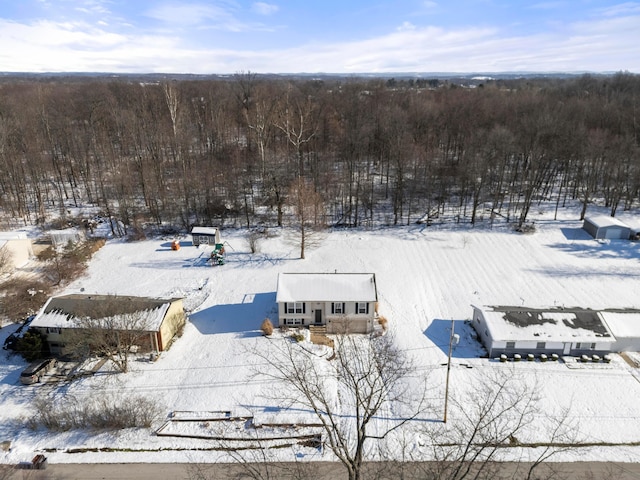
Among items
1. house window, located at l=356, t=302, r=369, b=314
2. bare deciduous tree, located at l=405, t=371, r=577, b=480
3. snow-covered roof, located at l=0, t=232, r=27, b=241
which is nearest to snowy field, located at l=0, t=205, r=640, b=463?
bare deciduous tree, located at l=405, t=371, r=577, b=480

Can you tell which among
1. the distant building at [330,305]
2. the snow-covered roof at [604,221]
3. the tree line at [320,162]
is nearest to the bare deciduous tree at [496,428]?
the distant building at [330,305]

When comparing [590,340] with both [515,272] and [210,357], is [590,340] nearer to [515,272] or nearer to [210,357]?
[515,272]

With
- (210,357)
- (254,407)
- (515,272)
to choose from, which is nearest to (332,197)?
(515,272)

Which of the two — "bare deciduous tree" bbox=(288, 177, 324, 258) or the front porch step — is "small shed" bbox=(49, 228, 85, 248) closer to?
"bare deciduous tree" bbox=(288, 177, 324, 258)

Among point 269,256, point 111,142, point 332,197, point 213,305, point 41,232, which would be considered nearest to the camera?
point 213,305

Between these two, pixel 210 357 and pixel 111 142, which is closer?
pixel 210 357

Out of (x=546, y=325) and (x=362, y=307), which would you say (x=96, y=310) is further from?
(x=546, y=325)

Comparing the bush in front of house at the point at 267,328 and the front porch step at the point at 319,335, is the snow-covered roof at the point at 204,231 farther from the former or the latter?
the front porch step at the point at 319,335
